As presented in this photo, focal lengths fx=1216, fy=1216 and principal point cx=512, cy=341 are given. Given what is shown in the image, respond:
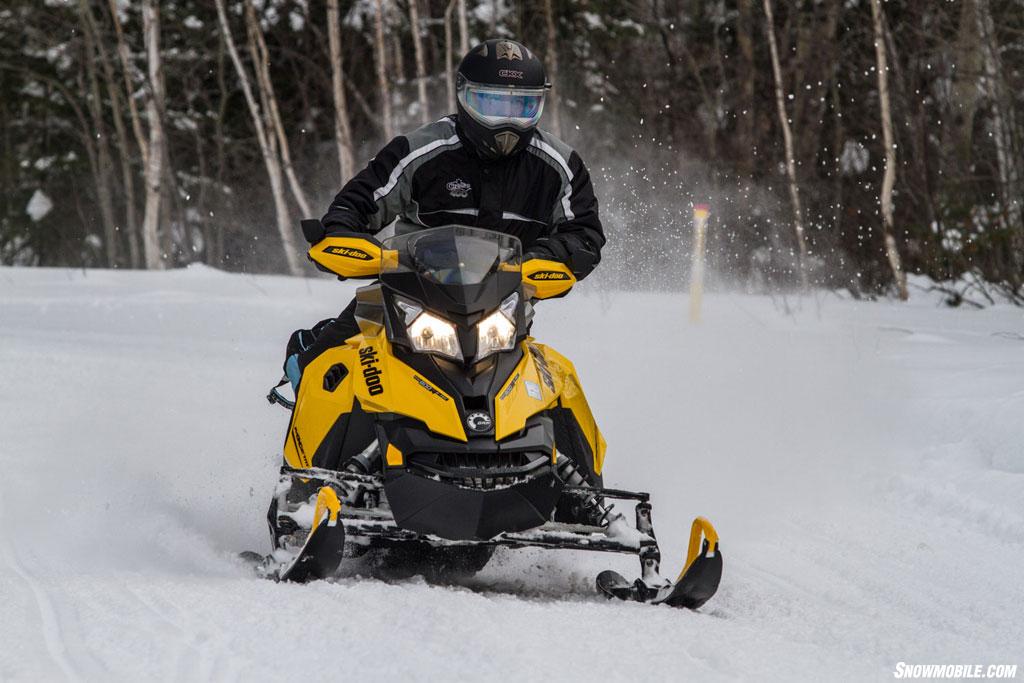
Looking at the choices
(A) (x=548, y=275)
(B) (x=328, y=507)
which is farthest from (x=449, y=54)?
(B) (x=328, y=507)

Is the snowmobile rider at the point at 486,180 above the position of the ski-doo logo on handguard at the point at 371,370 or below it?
above

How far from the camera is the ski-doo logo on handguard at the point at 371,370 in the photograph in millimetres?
4051

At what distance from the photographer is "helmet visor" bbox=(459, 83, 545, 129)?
4609 mm

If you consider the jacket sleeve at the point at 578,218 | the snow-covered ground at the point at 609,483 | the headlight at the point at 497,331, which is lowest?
the snow-covered ground at the point at 609,483

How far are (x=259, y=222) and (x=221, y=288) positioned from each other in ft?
60.8

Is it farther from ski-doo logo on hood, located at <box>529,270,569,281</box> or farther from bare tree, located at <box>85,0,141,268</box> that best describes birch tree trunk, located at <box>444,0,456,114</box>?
ski-doo logo on hood, located at <box>529,270,569,281</box>

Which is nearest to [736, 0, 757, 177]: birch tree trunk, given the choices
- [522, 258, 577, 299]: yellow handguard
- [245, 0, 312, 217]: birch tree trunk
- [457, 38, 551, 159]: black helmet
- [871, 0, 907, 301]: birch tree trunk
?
[871, 0, 907, 301]: birch tree trunk

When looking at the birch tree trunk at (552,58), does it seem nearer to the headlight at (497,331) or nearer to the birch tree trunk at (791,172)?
the birch tree trunk at (791,172)

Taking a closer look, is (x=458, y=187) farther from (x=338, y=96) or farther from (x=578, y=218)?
(x=338, y=96)

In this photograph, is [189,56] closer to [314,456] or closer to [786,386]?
[786,386]

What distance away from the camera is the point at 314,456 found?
4.31m

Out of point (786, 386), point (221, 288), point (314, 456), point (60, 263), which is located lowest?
point (60, 263)

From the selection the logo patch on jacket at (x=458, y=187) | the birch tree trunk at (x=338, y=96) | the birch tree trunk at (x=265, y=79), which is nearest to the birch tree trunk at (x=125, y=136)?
the birch tree trunk at (x=265, y=79)

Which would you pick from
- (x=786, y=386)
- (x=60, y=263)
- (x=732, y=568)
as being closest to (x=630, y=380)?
(x=786, y=386)
